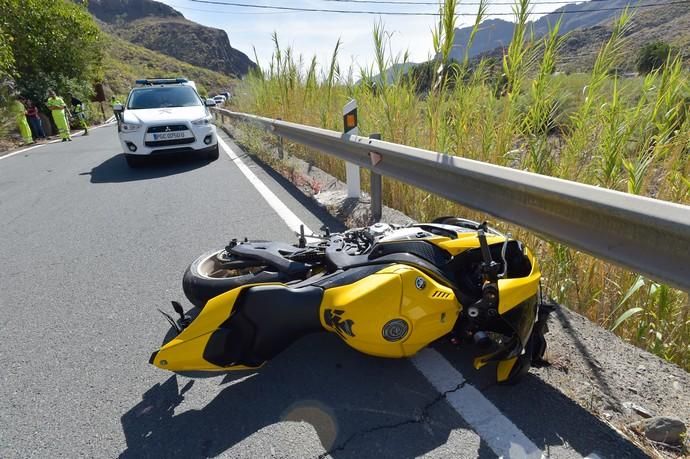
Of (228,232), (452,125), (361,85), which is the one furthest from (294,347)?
(361,85)

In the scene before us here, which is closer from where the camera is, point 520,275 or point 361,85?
point 520,275

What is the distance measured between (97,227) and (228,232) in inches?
69.4

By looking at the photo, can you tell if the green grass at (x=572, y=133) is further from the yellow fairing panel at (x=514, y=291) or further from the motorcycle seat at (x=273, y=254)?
the motorcycle seat at (x=273, y=254)

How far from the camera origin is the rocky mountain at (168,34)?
405 feet

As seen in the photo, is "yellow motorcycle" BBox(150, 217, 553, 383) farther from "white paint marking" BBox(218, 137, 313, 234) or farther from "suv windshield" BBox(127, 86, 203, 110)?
"suv windshield" BBox(127, 86, 203, 110)

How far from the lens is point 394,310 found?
6.11ft

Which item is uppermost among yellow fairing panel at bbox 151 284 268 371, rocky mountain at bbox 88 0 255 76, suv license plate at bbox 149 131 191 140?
rocky mountain at bbox 88 0 255 76

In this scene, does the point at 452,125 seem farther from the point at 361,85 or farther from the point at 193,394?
the point at 193,394

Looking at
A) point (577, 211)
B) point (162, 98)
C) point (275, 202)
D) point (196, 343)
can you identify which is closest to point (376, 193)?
point (275, 202)

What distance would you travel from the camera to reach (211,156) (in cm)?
901

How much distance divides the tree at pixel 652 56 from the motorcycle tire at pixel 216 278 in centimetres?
315

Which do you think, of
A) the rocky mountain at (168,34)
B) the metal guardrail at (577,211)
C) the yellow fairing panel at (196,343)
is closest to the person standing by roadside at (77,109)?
the metal guardrail at (577,211)

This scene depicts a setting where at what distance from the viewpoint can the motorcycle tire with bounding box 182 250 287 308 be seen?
242 cm

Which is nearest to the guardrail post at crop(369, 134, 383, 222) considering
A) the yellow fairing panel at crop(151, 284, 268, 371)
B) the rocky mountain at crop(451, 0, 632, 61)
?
the rocky mountain at crop(451, 0, 632, 61)
